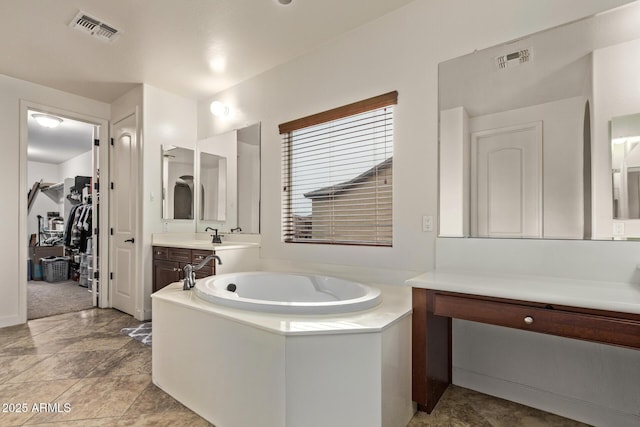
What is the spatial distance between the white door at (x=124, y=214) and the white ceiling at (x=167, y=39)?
568 mm

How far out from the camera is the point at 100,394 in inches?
74.3

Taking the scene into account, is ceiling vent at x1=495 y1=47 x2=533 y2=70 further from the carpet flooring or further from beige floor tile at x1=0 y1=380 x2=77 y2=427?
the carpet flooring

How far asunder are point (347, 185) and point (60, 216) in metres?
7.70

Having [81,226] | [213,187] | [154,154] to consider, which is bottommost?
[81,226]

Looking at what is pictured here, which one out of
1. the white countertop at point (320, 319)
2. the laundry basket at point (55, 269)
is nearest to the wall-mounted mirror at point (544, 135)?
the white countertop at point (320, 319)

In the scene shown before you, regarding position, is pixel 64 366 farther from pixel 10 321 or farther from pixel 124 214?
pixel 124 214

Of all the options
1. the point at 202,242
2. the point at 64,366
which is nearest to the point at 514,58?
the point at 202,242

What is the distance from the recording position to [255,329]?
1.41m

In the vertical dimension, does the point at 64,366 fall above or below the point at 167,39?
below

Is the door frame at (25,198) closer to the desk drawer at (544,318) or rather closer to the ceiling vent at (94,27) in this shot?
the ceiling vent at (94,27)

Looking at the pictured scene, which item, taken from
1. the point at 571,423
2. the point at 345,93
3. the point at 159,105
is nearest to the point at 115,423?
the point at 571,423

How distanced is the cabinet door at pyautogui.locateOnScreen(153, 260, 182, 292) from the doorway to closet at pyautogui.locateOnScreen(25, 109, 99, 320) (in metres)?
1.11

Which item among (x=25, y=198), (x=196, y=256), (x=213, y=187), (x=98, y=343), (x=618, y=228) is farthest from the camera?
(x=213, y=187)

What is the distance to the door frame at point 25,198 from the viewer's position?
321cm
